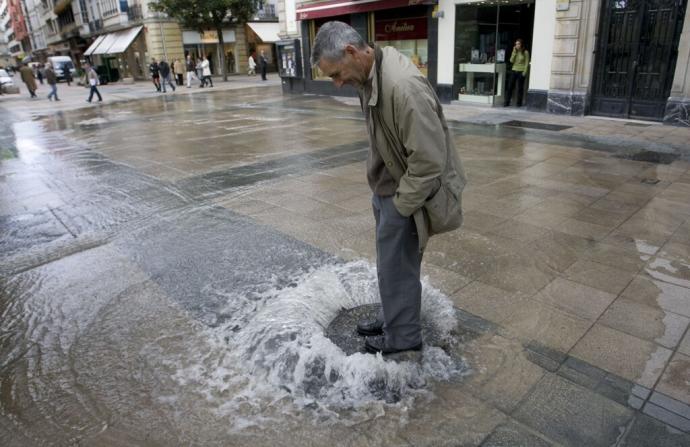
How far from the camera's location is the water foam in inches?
106

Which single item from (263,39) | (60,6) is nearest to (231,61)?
(263,39)

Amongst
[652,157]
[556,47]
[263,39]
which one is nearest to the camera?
[652,157]

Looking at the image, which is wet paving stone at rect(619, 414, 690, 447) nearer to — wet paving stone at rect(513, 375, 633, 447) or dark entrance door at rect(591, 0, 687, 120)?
wet paving stone at rect(513, 375, 633, 447)

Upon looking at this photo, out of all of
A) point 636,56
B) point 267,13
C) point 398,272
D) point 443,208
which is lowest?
point 398,272

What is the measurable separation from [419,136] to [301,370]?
154 centimetres

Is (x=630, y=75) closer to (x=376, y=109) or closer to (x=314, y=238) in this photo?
(x=314, y=238)

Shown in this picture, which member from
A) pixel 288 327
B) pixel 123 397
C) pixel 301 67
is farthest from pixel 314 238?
pixel 301 67

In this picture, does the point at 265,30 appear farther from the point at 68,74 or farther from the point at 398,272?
the point at 398,272

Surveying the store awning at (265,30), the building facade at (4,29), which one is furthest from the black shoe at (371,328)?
the building facade at (4,29)

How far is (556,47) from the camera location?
39.5 feet

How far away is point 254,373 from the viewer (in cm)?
298

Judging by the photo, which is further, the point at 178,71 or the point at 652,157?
the point at 178,71

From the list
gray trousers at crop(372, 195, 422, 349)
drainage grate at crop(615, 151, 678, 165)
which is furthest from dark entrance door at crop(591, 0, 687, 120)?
gray trousers at crop(372, 195, 422, 349)

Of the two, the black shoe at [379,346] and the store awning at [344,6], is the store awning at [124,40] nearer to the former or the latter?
the store awning at [344,6]
